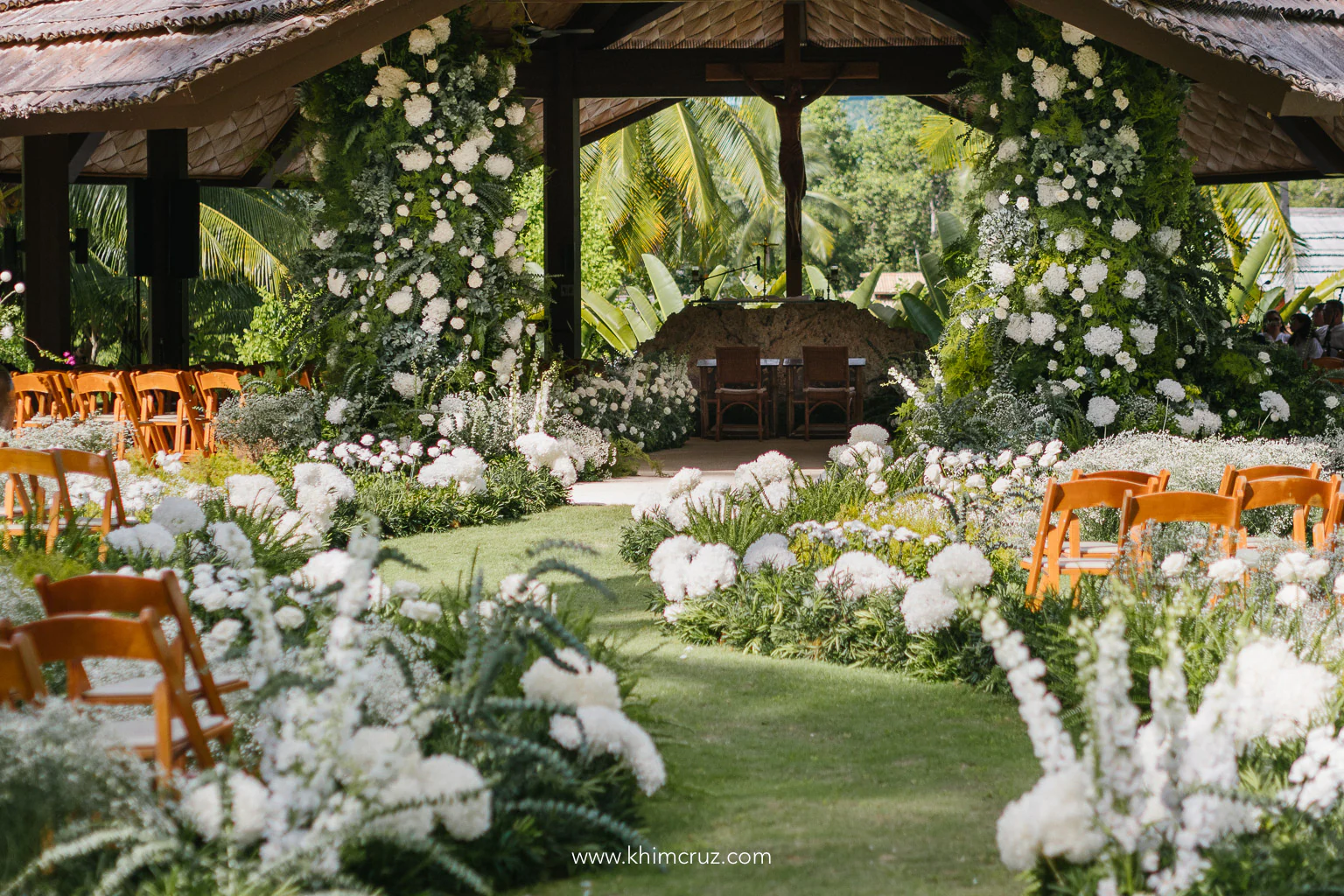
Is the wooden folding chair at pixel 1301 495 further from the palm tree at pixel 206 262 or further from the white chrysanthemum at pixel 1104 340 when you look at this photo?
the palm tree at pixel 206 262

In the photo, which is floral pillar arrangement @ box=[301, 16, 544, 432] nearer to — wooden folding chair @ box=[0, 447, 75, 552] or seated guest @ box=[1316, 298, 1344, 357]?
wooden folding chair @ box=[0, 447, 75, 552]

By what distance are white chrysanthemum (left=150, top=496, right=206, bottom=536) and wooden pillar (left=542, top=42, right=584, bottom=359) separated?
8160mm

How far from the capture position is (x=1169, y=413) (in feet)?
34.2

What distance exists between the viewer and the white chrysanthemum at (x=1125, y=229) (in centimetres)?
1042

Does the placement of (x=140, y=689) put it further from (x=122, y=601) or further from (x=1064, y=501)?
(x=1064, y=501)

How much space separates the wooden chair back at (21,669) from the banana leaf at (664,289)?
15.2 m

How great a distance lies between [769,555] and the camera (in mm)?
6453

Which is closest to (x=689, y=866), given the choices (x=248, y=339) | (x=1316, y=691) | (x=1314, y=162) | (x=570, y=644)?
(x=570, y=644)

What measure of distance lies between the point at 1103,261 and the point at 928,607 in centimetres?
596

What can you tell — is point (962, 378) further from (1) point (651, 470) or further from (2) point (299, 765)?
(2) point (299, 765)

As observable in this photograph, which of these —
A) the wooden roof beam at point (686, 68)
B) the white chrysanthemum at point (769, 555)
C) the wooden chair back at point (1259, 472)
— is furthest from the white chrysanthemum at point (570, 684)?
the wooden roof beam at point (686, 68)

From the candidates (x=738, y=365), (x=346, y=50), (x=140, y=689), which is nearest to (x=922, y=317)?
(x=738, y=365)

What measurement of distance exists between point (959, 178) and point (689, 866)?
3151 cm

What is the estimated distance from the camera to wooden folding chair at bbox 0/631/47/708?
3.11 meters
